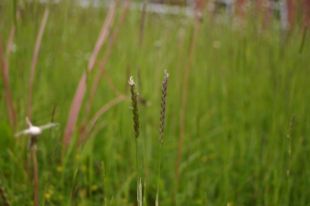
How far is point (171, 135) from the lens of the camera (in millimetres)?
1230

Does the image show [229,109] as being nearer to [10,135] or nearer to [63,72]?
[63,72]

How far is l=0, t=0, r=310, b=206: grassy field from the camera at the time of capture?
0.82m

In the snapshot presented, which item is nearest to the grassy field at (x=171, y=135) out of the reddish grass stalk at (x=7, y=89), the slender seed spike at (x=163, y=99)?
the reddish grass stalk at (x=7, y=89)

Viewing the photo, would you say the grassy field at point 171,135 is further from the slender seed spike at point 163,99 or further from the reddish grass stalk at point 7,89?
the slender seed spike at point 163,99

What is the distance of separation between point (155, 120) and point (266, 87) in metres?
0.48

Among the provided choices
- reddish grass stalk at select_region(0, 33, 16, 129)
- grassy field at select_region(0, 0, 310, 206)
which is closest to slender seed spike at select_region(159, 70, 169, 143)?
grassy field at select_region(0, 0, 310, 206)

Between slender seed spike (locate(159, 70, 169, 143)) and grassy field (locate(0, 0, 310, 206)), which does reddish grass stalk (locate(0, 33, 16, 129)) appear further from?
slender seed spike (locate(159, 70, 169, 143))

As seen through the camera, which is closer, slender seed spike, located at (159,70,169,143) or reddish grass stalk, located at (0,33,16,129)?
slender seed spike, located at (159,70,169,143)

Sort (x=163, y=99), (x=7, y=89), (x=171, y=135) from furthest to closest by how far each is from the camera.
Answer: (x=171, y=135) < (x=7, y=89) < (x=163, y=99)

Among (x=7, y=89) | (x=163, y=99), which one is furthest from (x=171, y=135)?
(x=163, y=99)

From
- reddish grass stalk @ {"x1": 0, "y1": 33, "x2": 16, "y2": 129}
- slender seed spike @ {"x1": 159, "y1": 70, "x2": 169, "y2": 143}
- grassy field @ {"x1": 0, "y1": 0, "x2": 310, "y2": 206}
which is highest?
slender seed spike @ {"x1": 159, "y1": 70, "x2": 169, "y2": 143}

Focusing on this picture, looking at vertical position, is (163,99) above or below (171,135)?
above

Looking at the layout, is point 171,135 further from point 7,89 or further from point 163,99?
point 163,99

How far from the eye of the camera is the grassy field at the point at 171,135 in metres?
0.82
